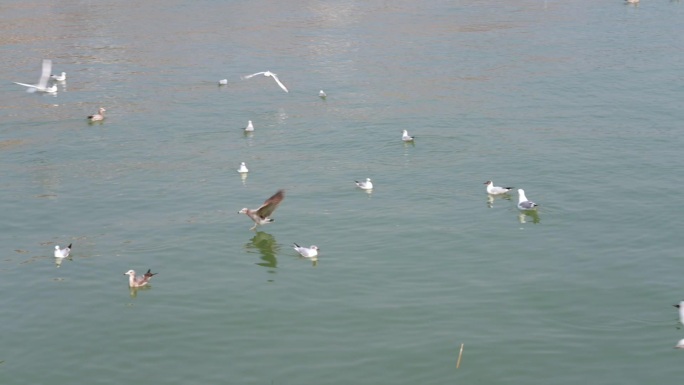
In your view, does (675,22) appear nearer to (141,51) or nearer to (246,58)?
(246,58)

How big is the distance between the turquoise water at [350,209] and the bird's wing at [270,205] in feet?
2.58

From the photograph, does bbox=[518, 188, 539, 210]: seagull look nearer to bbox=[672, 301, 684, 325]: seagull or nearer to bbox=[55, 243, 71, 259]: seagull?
bbox=[672, 301, 684, 325]: seagull

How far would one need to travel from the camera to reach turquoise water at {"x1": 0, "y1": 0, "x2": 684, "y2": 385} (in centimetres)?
1834

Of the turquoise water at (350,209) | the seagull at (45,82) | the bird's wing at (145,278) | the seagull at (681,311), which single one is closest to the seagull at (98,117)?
the turquoise water at (350,209)

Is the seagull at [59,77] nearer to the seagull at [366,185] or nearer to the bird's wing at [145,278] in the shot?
the seagull at [366,185]

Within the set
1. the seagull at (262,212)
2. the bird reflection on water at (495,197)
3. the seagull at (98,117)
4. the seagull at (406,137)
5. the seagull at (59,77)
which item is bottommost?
the seagull at (262,212)

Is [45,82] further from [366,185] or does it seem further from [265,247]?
[265,247]

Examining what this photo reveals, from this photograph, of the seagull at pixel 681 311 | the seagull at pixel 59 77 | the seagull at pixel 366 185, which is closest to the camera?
the seagull at pixel 681 311

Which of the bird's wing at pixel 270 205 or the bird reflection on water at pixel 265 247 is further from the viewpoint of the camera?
the bird's wing at pixel 270 205

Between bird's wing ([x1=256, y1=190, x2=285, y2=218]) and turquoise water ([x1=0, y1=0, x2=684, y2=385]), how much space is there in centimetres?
79

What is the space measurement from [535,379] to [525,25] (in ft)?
118

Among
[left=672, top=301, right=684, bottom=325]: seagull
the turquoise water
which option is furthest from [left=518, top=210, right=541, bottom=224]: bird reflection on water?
[left=672, top=301, right=684, bottom=325]: seagull

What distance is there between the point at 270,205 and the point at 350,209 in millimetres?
3357

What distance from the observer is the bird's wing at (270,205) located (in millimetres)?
22927
